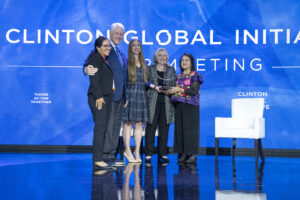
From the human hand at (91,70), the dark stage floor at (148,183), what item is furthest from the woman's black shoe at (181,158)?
the human hand at (91,70)

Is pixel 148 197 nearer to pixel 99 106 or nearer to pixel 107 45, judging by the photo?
pixel 99 106

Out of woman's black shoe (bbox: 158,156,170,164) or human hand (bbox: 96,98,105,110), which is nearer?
human hand (bbox: 96,98,105,110)

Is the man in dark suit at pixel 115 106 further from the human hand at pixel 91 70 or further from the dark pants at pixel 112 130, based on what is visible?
the human hand at pixel 91 70

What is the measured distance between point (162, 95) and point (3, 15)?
128 inches

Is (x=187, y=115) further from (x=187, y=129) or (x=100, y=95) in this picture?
(x=100, y=95)

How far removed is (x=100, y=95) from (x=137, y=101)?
813mm

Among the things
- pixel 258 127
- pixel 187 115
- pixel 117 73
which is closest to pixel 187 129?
→ pixel 187 115

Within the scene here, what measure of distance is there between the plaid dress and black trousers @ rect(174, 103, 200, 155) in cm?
49

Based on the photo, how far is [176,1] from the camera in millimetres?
5777

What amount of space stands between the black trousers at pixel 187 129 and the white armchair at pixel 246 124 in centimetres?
26

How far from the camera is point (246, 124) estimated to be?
4.32 meters

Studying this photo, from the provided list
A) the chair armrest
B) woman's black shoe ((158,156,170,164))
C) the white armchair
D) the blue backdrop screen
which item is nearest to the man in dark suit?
woman's black shoe ((158,156,170,164))

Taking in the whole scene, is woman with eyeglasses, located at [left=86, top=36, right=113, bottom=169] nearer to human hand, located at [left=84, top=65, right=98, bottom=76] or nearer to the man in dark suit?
human hand, located at [left=84, top=65, right=98, bottom=76]

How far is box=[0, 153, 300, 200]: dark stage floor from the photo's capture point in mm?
2295
